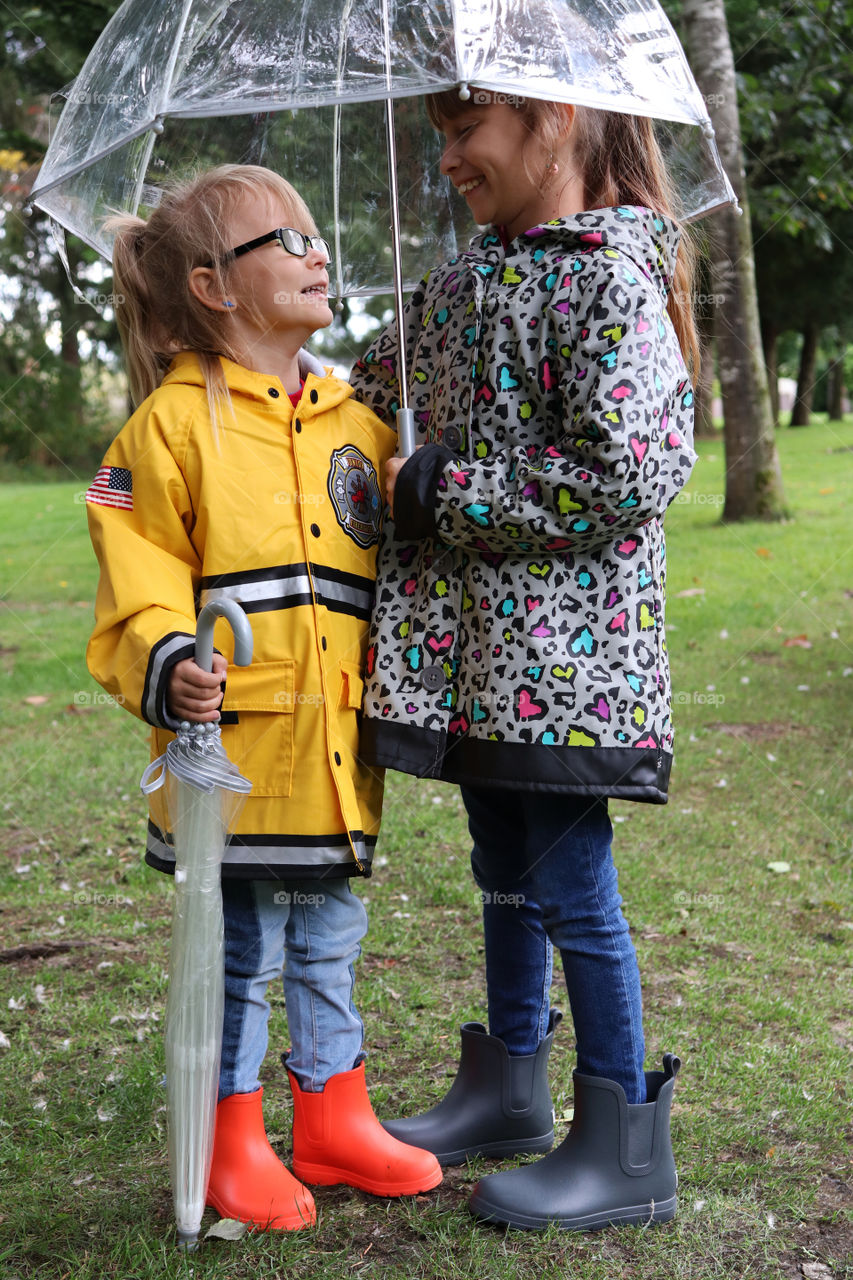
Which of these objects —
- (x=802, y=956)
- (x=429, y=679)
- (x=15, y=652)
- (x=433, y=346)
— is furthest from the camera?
(x=15, y=652)

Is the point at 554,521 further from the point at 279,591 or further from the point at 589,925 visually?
the point at 589,925

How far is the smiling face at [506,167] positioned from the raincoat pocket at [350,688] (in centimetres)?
84

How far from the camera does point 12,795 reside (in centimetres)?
473

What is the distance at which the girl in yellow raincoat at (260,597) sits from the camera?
6.49 ft

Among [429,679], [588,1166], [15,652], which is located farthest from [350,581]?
[15,652]

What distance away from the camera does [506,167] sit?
203 cm

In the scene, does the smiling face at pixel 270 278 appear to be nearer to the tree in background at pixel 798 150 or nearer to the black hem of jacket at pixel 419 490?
the black hem of jacket at pixel 419 490

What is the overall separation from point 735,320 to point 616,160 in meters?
7.07

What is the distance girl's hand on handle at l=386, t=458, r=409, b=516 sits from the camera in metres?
2.02

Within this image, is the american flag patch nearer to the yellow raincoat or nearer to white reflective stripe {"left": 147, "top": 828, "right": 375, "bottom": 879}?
the yellow raincoat

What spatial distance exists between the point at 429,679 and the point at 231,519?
44 cm

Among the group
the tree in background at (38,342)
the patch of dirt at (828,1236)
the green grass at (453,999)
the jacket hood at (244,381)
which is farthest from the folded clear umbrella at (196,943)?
the tree in background at (38,342)

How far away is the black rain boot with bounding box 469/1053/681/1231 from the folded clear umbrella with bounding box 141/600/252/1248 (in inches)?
22.1

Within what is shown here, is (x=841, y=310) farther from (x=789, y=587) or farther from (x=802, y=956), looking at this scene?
(x=802, y=956)
